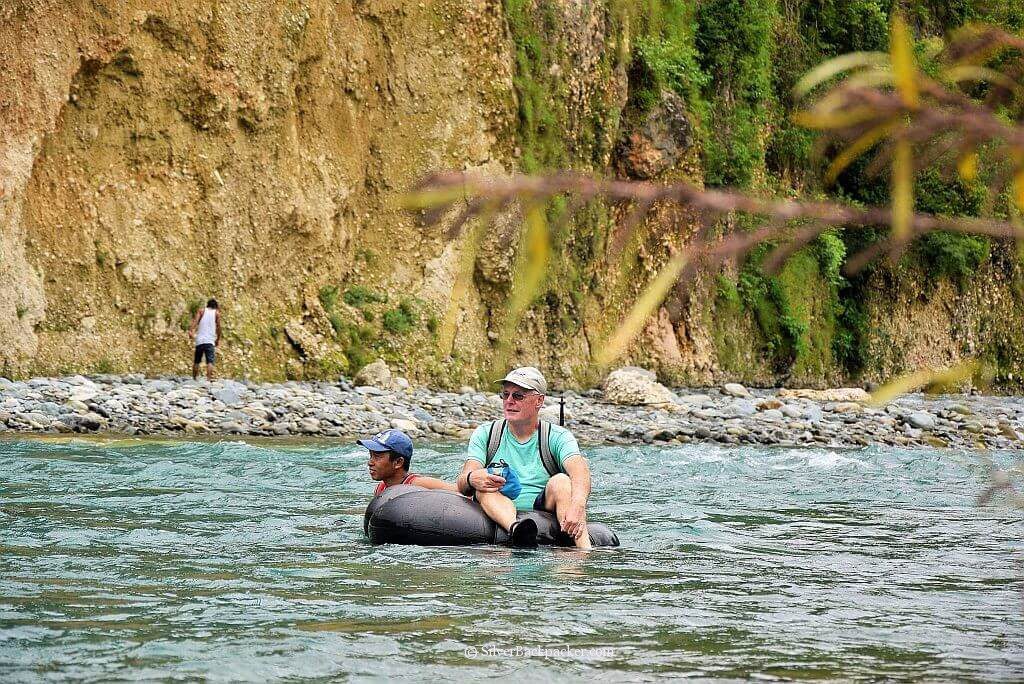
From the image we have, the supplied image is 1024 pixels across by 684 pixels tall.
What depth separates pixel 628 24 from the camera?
31.8 meters

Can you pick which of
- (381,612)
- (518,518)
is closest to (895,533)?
(518,518)

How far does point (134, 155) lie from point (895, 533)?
1487cm

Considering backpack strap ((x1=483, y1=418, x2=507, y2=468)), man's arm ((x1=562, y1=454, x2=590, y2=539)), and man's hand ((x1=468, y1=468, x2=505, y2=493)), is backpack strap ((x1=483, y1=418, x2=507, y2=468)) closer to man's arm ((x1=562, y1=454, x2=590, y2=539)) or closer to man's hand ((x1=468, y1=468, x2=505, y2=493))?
man's hand ((x1=468, y1=468, x2=505, y2=493))

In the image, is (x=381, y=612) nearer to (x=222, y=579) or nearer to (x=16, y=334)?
(x=222, y=579)

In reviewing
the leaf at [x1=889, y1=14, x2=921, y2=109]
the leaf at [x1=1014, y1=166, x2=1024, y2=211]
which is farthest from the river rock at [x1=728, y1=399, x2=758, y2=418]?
the leaf at [x1=889, y1=14, x2=921, y2=109]

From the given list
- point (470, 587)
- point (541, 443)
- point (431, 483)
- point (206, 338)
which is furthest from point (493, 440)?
point (206, 338)

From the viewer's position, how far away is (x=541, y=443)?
29.2ft

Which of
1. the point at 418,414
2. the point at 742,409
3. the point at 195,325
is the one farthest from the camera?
the point at 742,409

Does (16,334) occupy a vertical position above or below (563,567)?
above

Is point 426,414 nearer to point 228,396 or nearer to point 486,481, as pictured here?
point 228,396

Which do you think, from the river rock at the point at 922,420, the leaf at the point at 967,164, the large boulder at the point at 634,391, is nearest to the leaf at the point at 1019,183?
the leaf at the point at 967,164

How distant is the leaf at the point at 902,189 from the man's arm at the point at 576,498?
7112 mm

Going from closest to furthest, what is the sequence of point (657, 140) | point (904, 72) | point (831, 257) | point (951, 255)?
point (904, 72) < point (657, 140) < point (831, 257) < point (951, 255)

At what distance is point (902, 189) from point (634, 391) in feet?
79.9
